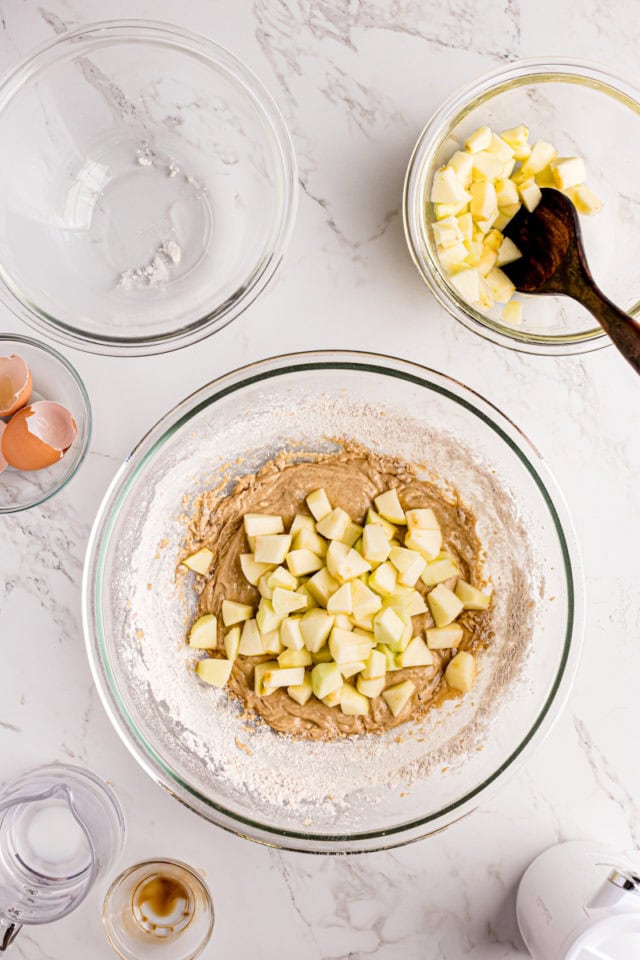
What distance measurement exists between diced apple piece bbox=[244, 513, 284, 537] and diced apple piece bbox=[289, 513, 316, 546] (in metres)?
0.03

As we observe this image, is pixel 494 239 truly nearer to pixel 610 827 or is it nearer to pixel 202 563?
pixel 202 563

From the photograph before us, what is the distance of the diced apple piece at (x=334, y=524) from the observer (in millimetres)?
2005

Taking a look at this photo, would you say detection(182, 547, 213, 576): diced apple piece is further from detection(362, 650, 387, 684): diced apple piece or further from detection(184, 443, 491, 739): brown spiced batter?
detection(362, 650, 387, 684): diced apple piece

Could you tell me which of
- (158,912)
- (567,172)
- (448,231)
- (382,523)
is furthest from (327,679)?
(567,172)

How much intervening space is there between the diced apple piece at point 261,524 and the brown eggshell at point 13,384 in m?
0.63

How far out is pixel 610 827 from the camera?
2.18 meters

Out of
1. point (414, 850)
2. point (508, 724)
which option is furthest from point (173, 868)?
point (508, 724)

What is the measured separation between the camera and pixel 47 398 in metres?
2.04

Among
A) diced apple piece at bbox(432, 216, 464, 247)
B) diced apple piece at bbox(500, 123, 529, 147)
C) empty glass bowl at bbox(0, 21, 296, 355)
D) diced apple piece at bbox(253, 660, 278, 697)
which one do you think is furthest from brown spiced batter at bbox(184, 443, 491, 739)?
diced apple piece at bbox(500, 123, 529, 147)

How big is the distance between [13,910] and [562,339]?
2.02m

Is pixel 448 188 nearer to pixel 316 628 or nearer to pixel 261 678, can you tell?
pixel 316 628

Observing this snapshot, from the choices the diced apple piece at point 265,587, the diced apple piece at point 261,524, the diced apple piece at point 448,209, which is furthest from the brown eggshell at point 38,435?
the diced apple piece at point 448,209

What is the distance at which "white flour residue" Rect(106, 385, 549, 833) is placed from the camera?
199 centimetres

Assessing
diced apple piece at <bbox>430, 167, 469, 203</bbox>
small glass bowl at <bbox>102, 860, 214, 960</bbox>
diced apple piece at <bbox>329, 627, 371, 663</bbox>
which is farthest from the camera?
small glass bowl at <bbox>102, 860, 214, 960</bbox>
